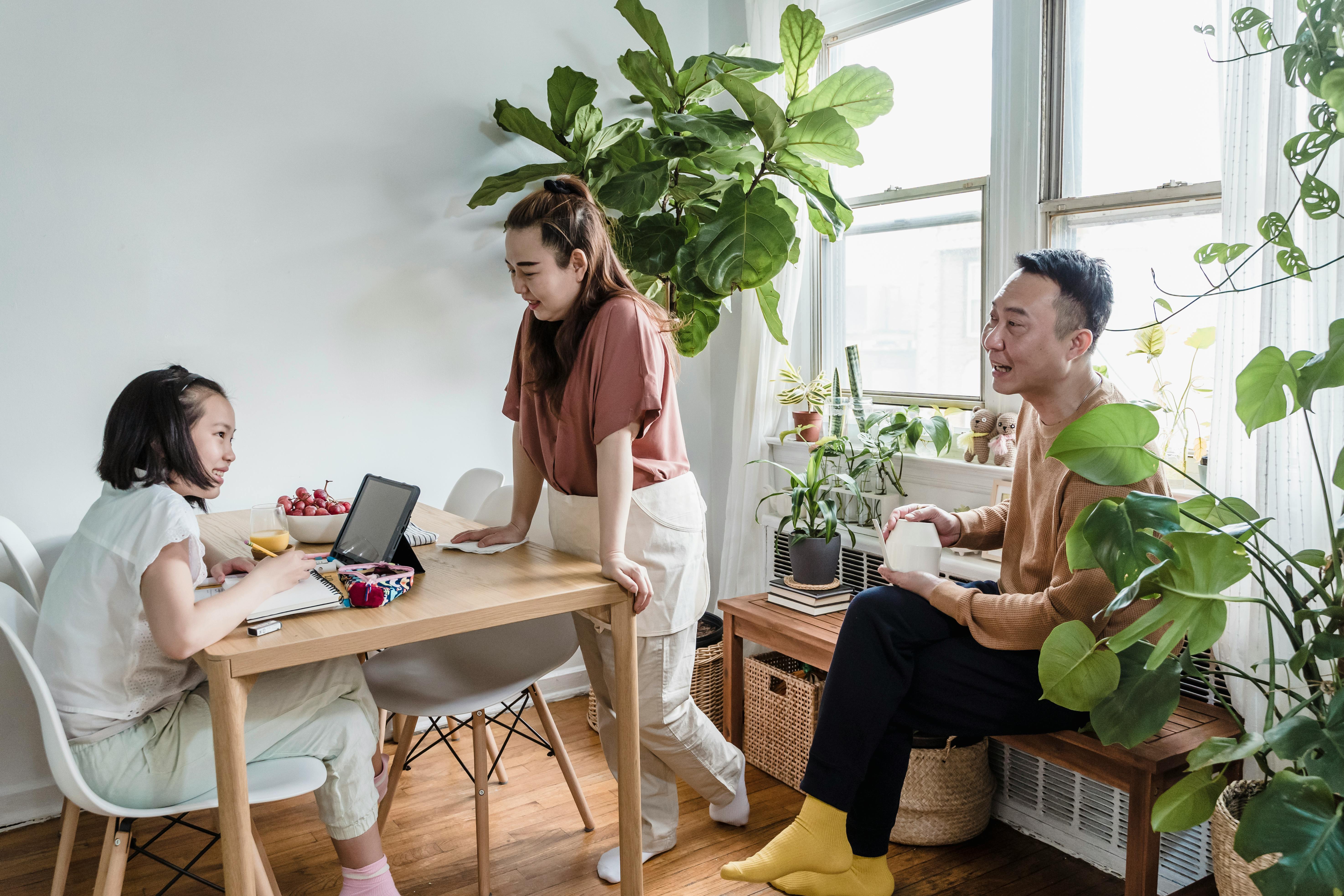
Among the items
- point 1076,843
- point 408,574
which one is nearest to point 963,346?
point 1076,843

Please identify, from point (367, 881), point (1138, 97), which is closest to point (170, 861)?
point (367, 881)

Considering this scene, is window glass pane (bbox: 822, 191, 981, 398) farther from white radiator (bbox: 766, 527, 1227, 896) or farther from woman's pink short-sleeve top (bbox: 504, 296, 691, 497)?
woman's pink short-sleeve top (bbox: 504, 296, 691, 497)

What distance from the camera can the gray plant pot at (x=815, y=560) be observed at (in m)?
2.52

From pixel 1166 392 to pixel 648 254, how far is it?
138 centimetres

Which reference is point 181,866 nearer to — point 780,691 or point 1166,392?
point 780,691

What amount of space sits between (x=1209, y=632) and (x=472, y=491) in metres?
1.91

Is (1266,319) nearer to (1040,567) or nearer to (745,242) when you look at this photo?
(1040,567)

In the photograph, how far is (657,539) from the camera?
77.9 inches

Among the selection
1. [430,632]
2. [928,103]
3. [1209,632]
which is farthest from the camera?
[928,103]

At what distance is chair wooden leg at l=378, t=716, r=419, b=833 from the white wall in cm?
89

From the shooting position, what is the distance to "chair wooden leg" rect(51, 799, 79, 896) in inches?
72.5

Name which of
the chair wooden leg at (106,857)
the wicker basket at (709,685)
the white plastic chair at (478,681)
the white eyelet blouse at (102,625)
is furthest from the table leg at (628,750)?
the wicker basket at (709,685)

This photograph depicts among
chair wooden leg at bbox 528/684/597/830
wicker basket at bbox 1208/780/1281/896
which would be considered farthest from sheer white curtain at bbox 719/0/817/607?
wicker basket at bbox 1208/780/1281/896

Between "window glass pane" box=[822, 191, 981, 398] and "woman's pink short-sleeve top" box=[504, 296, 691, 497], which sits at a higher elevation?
"window glass pane" box=[822, 191, 981, 398]
